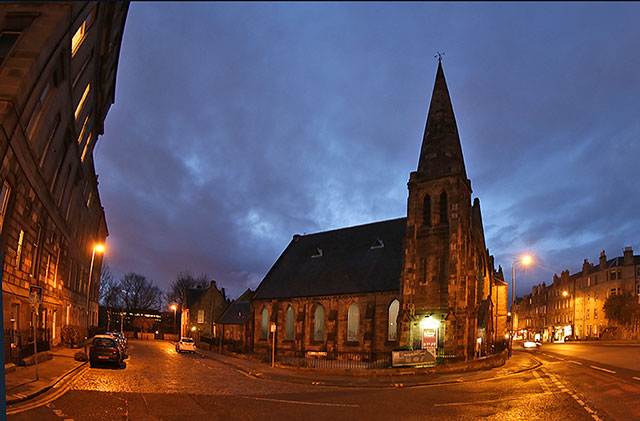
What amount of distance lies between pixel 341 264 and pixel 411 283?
12754mm

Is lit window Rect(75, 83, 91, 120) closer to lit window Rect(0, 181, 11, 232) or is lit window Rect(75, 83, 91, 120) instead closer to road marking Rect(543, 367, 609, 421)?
lit window Rect(0, 181, 11, 232)

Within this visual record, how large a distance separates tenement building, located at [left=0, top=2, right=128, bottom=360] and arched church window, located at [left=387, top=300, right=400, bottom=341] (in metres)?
25.4

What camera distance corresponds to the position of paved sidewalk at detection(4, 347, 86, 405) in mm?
14324

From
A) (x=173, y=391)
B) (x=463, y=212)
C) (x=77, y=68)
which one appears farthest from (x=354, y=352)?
(x=77, y=68)

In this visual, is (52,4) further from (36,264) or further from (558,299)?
(558,299)

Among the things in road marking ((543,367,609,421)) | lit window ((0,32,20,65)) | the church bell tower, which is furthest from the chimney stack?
lit window ((0,32,20,65))

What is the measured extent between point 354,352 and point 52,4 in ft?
111

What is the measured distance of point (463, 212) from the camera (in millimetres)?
35875

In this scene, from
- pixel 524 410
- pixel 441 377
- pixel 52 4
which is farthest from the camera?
pixel 441 377

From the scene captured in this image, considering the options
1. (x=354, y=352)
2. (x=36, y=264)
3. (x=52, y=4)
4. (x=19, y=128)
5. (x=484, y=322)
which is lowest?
(x=354, y=352)

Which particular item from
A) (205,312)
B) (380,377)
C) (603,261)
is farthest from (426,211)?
(603,261)

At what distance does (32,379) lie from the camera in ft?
57.7

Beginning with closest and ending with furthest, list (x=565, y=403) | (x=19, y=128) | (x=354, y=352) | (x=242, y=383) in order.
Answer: (x=565, y=403) < (x=19, y=128) < (x=242, y=383) < (x=354, y=352)

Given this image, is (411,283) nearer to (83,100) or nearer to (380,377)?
(380,377)
